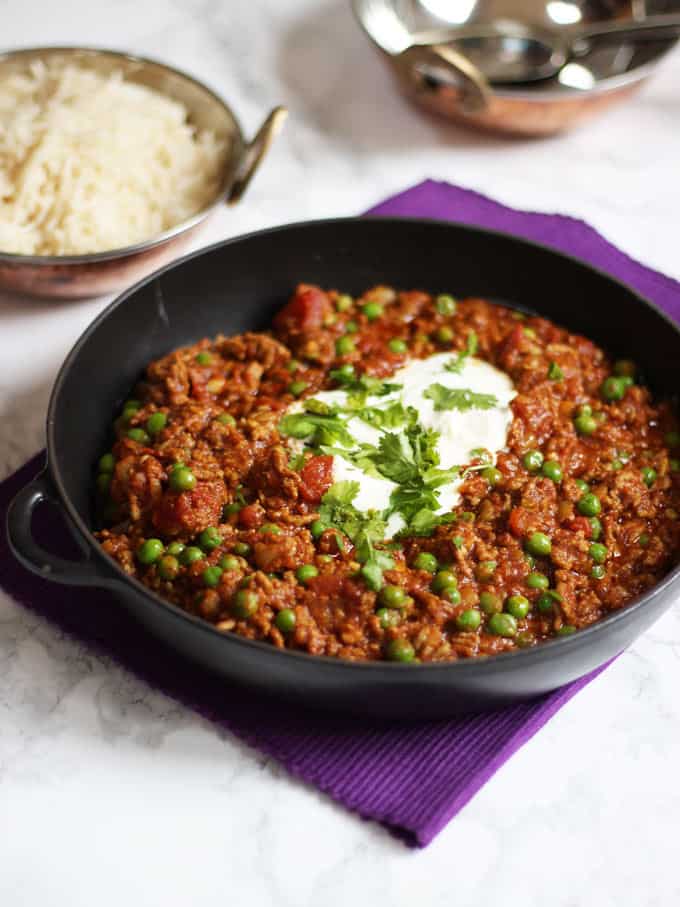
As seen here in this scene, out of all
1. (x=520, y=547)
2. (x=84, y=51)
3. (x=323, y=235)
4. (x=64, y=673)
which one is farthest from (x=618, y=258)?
(x=64, y=673)

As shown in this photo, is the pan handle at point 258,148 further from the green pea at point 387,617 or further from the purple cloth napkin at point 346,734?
the green pea at point 387,617

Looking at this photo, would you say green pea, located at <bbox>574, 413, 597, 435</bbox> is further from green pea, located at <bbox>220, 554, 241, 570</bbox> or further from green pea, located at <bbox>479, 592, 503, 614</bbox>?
Result: green pea, located at <bbox>220, 554, 241, 570</bbox>

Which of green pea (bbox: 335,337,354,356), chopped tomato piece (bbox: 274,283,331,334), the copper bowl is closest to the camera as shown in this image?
green pea (bbox: 335,337,354,356)

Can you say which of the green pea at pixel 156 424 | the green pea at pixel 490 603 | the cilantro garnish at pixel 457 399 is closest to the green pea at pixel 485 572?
the green pea at pixel 490 603

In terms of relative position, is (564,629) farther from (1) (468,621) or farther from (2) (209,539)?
(2) (209,539)

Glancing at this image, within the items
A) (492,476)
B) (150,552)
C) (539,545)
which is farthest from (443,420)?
(150,552)

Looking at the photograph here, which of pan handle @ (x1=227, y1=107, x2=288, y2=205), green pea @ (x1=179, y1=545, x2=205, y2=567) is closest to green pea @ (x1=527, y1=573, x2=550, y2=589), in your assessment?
green pea @ (x1=179, y1=545, x2=205, y2=567)

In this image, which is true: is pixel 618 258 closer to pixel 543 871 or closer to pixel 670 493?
pixel 670 493
